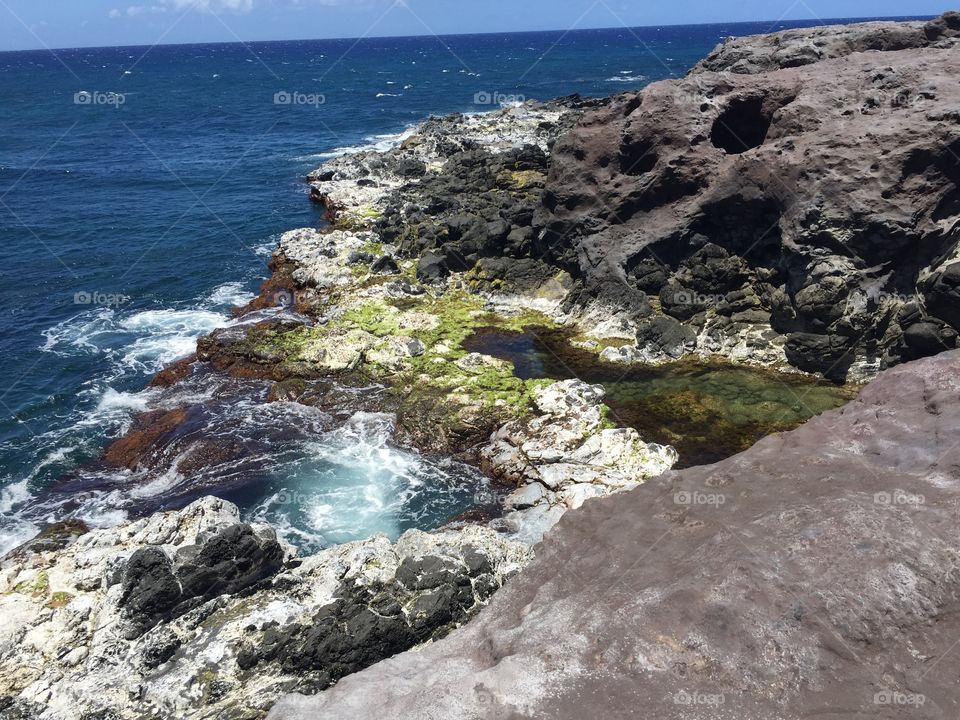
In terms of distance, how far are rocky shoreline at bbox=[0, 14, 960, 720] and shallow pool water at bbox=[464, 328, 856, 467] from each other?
890 mm

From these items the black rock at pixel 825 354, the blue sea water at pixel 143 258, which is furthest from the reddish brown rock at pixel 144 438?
the black rock at pixel 825 354

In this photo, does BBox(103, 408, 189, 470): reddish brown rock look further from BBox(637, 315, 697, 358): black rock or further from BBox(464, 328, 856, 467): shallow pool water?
BBox(637, 315, 697, 358): black rock

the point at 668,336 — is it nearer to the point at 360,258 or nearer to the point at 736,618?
the point at 360,258

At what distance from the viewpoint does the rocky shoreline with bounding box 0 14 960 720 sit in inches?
514

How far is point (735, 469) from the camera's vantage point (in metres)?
15.0

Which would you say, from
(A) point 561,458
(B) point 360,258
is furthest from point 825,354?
(B) point 360,258

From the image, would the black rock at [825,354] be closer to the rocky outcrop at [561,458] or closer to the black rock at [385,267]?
the rocky outcrop at [561,458]

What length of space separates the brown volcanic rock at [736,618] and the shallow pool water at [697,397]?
8.70 m

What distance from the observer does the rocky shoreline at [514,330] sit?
13055 millimetres

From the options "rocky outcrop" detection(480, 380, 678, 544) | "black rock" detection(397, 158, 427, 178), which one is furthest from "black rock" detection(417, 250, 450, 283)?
"black rock" detection(397, 158, 427, 178)

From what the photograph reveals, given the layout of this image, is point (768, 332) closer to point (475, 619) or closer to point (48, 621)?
point (475, 619)

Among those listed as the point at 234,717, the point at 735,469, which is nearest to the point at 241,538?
the point at 234,717

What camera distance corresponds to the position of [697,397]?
25094mm

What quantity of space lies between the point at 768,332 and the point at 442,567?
19177 millimetres
